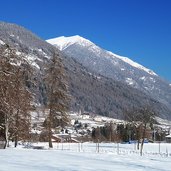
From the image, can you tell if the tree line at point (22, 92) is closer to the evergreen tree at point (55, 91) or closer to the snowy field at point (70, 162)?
the evergreen tree at point (55, 91)

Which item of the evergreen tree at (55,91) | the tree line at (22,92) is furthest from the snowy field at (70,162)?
the evergreen tree at (55,91)

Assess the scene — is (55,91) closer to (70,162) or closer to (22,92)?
(22,92)

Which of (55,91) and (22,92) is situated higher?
(55,91)

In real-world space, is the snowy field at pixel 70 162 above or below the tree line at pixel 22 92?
below

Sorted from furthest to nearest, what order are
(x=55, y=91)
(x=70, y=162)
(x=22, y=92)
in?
1. (x=55, y=91)
2. (x=22, y=92)
3. (x=70, y=162)

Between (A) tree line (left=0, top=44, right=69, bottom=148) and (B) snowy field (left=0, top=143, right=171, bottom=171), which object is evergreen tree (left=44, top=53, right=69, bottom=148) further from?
(B) snowy field (left=0, top=143, right=171, bottom=171)

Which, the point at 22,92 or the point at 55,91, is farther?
the point at 55,91

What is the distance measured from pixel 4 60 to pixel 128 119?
151 feet

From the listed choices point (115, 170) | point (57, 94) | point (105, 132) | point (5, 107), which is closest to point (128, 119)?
point (57, 94)

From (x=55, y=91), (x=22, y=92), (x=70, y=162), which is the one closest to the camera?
(x=70, y=162)

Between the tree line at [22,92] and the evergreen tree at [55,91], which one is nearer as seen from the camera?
the tree line at [22,92]

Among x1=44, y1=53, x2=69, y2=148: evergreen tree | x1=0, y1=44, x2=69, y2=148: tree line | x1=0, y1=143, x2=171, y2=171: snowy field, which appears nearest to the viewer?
x1=0, y1=143, x2=171, y2=171: snowy field

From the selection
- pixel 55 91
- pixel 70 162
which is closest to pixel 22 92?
pixel 55 91

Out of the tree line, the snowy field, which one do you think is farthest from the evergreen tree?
the snowy field
